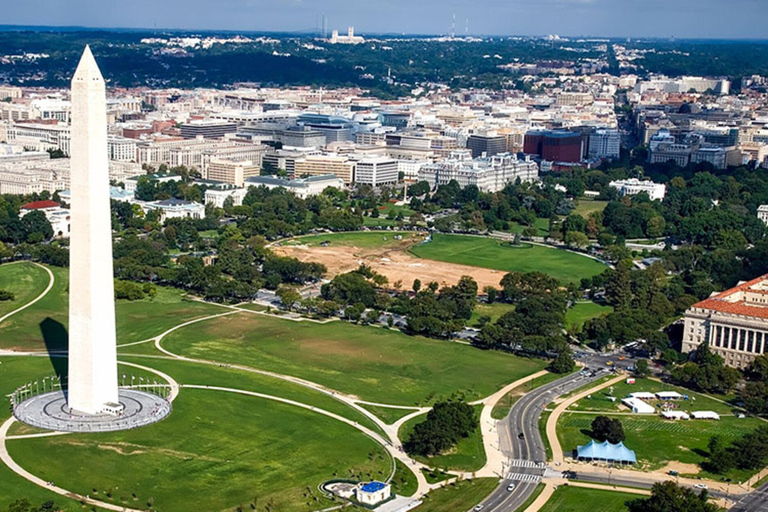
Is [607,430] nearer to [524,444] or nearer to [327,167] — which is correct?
[524,444]

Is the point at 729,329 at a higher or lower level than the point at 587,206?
higher

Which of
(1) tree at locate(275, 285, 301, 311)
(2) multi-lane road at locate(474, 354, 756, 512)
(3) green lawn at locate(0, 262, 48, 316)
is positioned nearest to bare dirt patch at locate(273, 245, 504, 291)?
(1) tree at locate(275, 285, 301, 311)

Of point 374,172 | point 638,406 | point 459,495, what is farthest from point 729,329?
point 374,172

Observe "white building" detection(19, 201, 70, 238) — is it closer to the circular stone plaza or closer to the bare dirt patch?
the bare dirt patch

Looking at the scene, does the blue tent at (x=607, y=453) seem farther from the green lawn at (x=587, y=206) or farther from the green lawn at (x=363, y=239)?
the green lawn at (x=587, y=206)

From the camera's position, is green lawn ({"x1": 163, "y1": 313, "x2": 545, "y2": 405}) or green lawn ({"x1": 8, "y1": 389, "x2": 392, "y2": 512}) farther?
green lawn ({"x1": 163, "y1": 313, "x2": 545, "y2": 405})

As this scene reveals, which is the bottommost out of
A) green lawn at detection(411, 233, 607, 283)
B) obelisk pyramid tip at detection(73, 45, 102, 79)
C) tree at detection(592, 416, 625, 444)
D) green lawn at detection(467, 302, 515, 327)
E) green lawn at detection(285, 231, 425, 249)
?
green lawn at detection(285, 231, 425, 249)
